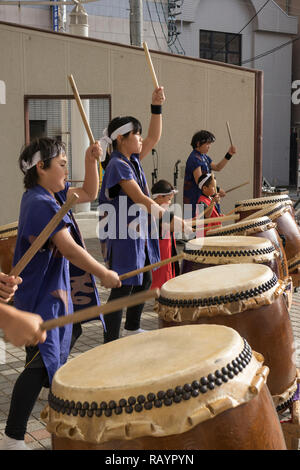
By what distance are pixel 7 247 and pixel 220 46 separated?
17.4m

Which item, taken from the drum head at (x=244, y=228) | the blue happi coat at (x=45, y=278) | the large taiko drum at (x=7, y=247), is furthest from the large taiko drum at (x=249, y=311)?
the large taiko drum at (x=7, y=247)

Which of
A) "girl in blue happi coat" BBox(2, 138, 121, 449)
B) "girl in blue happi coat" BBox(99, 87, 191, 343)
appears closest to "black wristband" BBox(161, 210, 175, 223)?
"girl in blue happi coat" BBox(99, 87, 191, 343)

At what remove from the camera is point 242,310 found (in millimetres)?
2342

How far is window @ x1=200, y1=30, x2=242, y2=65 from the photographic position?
19891 mm

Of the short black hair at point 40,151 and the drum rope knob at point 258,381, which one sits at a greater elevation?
the short black hair at point 40,151

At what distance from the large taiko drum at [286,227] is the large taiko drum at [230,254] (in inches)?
48.7

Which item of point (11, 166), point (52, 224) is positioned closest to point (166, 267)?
point (52, 224)

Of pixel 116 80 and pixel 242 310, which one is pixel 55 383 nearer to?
pixel 242 310

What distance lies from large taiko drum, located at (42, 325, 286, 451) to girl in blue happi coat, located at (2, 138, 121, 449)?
72 centimetres

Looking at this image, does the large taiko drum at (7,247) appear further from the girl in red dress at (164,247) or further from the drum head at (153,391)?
the drum head at (153,391)

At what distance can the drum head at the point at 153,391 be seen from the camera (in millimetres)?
1522

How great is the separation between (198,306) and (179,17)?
17876 millimetres

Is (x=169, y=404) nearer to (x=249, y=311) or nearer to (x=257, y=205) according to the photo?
(x=249, y=311)

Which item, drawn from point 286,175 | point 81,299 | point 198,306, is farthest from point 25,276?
point 286,175
